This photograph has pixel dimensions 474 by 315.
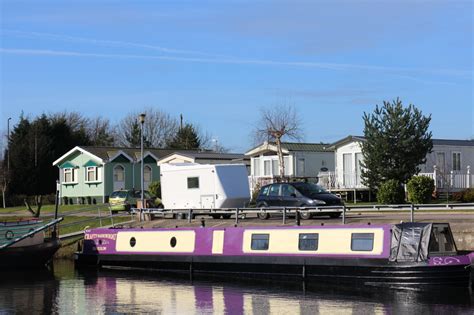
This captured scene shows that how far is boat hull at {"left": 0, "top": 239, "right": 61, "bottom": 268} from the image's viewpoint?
34.2 metres

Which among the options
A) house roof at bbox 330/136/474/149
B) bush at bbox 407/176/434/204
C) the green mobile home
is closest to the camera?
bush at bbox 407/176/434/204

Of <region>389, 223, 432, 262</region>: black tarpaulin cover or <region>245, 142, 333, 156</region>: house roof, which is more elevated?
<region>245, 142, 333, 156</region>: house roof

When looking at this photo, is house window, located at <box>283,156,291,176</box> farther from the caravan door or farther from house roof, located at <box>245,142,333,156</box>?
the caravan door

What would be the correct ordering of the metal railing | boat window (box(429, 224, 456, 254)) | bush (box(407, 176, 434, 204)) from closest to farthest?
boat window (box(429, 224, 456, 254)), the metal railing, bush (box(407, 176, 434, 204))

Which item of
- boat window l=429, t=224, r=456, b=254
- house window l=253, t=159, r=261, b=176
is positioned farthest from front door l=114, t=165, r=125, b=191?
boat window l=429, t=224, r=456, b=254

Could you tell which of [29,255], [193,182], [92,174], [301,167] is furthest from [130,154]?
[29,255]

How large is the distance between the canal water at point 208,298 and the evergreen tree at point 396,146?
1845cm

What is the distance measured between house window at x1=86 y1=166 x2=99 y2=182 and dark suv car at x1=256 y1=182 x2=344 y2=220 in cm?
3121

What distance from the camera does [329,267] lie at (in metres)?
26.4

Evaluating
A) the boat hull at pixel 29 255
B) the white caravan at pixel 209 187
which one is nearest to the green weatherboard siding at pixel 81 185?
the white caravan at pixel 209 187

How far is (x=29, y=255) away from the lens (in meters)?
34.6

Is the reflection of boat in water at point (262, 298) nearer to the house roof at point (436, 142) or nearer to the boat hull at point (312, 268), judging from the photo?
the boat hull at point (312, 268)

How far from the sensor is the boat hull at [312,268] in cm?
2377

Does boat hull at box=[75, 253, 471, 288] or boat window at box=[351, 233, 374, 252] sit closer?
boat hull at box=[75, 253, 471, 288]
